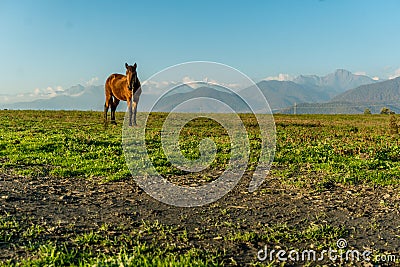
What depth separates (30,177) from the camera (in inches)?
403

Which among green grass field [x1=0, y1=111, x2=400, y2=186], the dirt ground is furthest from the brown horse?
the dirt ground

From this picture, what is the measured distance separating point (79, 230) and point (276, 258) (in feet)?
10.5

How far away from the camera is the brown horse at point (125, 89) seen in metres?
22.5

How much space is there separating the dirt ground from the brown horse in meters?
13.5

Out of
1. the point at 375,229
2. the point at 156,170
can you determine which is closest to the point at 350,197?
the point at 375,229

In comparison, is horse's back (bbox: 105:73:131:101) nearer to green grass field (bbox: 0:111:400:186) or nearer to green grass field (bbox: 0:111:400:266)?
green grass field (bbox: 0:111:400:266)

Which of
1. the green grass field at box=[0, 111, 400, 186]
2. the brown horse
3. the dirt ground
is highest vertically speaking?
the brown horse

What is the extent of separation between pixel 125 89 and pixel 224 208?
17.9 m

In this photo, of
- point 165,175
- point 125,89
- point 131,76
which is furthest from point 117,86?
point 165,175

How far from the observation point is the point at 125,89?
955 inches

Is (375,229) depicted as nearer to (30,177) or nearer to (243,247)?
(243,247)

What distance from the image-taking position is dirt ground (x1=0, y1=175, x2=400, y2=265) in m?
6.05

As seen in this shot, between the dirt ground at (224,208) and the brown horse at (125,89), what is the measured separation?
531 inches

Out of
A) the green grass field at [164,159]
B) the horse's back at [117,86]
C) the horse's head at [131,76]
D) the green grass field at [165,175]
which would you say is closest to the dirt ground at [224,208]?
the green grass field at [165,175]
